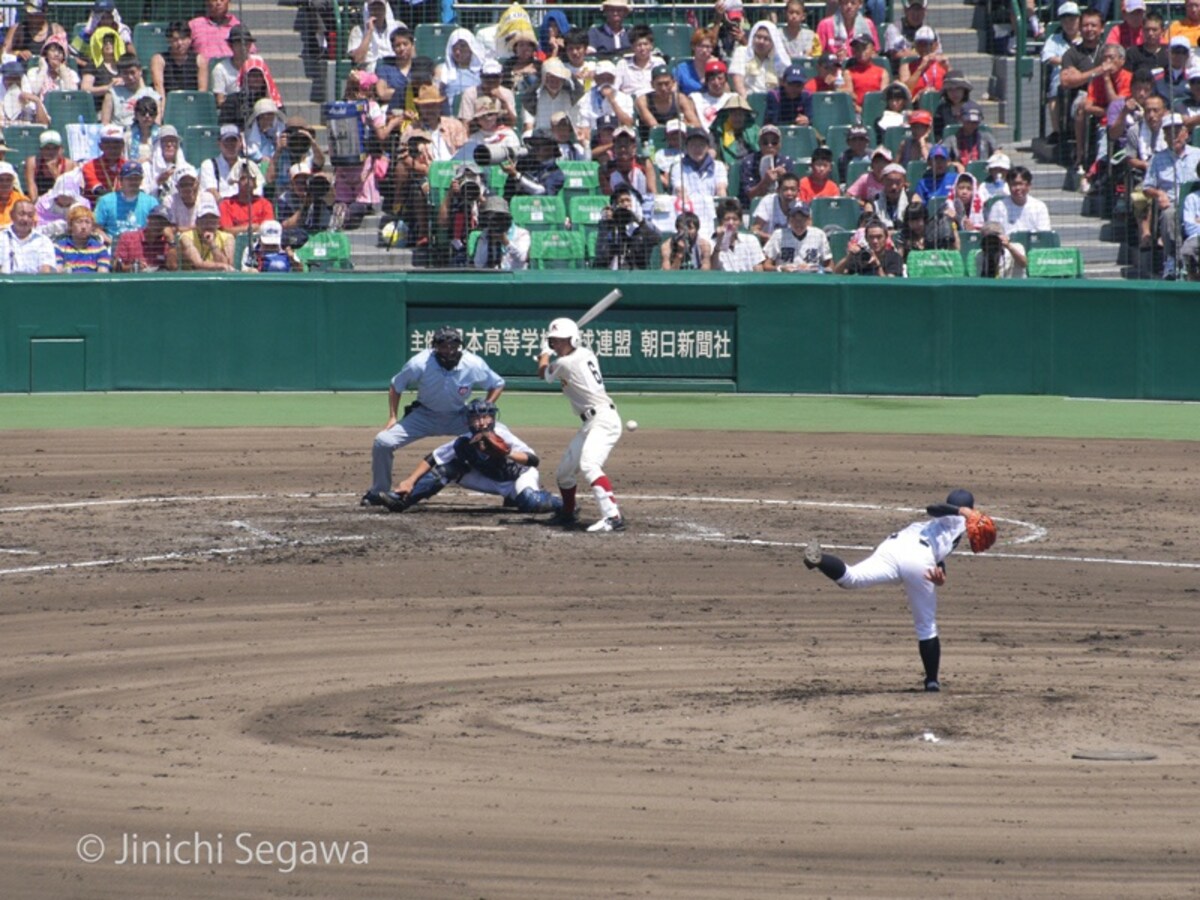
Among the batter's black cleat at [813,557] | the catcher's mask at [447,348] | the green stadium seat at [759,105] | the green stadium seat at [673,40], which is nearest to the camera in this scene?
the batter's black cleat at [813,557]

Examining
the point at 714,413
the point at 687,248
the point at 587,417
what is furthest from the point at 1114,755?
the point at 687,248

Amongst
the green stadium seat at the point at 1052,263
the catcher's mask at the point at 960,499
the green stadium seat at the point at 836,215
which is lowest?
the catcher's mask at the point at 960,499

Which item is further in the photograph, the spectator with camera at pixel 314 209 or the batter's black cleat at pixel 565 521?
the spectator with camera at pixel 314 209

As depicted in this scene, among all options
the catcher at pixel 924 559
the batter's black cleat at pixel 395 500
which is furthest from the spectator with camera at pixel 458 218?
the catcher at pixel 924 559

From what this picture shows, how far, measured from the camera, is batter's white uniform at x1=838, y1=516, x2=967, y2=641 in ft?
35.0

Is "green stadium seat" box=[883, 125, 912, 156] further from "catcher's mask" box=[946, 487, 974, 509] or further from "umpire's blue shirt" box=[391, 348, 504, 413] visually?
"catcher's mask" box=[946, 487, 974, 509]

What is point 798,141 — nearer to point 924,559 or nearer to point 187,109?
point 187,109

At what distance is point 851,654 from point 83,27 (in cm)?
1619

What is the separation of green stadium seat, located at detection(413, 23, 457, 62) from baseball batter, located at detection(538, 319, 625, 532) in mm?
10043

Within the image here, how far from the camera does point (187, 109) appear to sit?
2364 centimetres

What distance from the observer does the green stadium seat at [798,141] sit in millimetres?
24484

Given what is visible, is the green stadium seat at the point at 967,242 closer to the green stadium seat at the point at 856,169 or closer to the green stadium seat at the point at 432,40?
the green stadium seat at the point at 856,169

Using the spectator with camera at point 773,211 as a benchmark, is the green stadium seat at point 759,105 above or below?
above

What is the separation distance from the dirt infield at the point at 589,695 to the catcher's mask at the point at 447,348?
4.41ft
